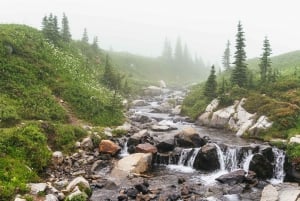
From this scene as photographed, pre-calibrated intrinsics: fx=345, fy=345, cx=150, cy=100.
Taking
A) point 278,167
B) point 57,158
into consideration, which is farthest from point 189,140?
point 57,158

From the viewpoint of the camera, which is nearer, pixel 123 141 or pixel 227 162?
pixel 227 162

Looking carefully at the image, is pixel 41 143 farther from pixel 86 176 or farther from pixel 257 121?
pixel 257 121

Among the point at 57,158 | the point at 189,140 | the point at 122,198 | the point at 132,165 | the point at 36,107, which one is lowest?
the point at 122,198

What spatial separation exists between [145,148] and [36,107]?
45.4ft

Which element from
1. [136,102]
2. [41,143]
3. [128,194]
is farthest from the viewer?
[136,102]

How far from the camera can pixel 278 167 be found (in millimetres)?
32844

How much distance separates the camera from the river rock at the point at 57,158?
31.0 m

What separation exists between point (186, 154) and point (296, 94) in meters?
21.8

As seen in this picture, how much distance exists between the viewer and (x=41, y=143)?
1232 inches

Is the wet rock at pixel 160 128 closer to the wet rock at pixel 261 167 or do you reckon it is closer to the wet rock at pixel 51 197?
the wet rock at pixel 261 167

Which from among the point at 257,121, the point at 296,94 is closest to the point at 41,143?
the point at 257,121

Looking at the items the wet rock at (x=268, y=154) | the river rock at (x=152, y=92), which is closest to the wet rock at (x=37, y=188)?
the wet rock at (x=268, y=154)

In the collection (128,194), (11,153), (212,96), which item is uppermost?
(212,96)

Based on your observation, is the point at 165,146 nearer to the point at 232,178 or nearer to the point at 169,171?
the point at 169,171
